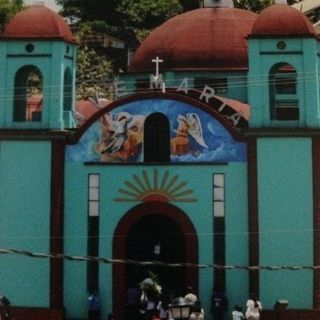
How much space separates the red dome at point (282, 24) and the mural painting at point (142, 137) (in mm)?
2993

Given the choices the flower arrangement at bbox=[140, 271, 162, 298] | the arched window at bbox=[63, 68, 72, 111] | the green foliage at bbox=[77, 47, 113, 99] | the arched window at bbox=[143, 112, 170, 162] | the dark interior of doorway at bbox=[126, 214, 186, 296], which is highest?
the green foliage at bbox=[77, 47, 113, 99]

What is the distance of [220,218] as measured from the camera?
26938 mm

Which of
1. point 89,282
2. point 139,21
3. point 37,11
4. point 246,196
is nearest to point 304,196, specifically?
point 246,196

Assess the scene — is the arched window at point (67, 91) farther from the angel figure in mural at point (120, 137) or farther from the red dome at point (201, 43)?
the red dome at point (201, 43)

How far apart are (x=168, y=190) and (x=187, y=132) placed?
1.73m

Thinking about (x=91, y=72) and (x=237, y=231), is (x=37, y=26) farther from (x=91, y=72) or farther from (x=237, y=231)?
(x=91, y=72)

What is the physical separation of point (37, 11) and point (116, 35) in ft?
94.0

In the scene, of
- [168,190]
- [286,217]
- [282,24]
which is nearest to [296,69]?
[282,24]

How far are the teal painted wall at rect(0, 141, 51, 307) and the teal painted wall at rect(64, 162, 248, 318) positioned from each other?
67 cm

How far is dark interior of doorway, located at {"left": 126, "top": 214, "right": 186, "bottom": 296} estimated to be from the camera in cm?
2748

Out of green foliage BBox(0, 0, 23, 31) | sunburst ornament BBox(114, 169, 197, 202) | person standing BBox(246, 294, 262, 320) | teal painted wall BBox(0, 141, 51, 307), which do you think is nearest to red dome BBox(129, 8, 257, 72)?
sunburst ornament BBox(114, 169, 197, 202)

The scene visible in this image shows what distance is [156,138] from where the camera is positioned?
27.4m

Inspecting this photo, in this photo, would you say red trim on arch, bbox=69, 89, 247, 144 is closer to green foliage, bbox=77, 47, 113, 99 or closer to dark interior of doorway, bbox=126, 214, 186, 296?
dark interior of doorway, bbox=126, 214, 186, 296

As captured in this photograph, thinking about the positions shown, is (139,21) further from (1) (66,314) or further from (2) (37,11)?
(1) (66,314)
